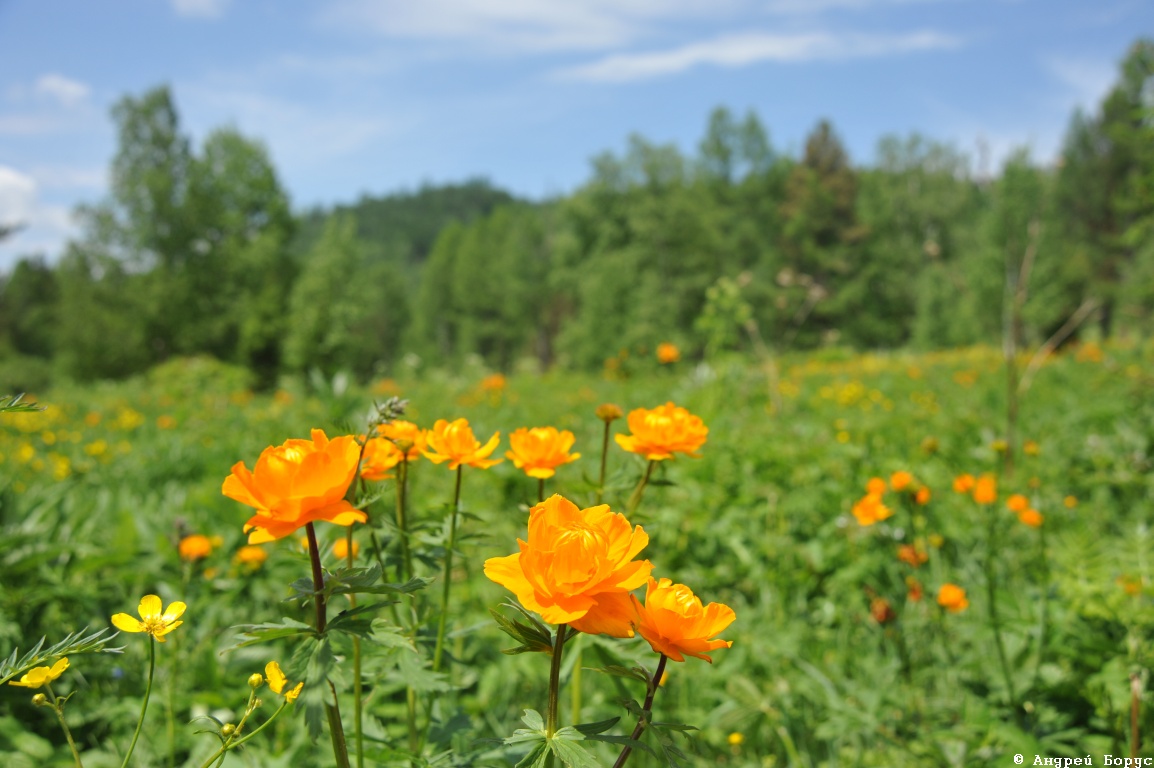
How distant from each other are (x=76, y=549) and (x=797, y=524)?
7.80ft

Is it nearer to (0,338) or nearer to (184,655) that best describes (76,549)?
Result: (184,655)

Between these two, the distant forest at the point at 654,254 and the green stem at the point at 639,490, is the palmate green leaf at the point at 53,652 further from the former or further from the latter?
the distant forest at the point at 654,254

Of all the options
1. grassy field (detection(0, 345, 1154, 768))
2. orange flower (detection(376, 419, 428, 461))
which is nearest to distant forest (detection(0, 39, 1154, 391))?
grassy field (detection(0, 345, 1154, 768))

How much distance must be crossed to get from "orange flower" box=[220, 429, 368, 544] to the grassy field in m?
0.10

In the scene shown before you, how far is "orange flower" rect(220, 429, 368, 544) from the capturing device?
62 cm

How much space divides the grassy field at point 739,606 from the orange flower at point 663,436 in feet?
0.36

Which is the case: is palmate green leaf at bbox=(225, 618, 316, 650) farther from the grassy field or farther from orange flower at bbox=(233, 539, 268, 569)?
orange flower at bbox=(233, 539, 268, 569)

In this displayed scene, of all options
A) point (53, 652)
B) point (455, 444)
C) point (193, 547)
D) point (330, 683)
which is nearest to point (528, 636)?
point (330, 683)

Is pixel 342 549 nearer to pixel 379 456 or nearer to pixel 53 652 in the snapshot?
pixel 379 456

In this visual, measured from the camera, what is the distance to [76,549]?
1916 millimetres

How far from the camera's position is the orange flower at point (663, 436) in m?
0.97

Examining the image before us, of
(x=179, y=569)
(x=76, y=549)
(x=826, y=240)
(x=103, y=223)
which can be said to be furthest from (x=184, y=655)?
(x=826, y=240)

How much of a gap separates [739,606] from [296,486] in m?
2.00

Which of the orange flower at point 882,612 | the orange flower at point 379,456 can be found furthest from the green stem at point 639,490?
the orange flower at point 882,612
